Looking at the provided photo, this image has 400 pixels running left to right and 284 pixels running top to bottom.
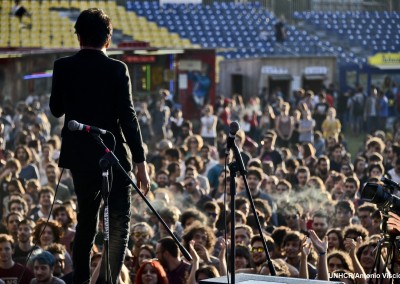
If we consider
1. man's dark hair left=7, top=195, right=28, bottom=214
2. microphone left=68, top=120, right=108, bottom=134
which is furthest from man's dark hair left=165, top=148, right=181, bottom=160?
microphone left=68, top=120, right=108, bottom=134

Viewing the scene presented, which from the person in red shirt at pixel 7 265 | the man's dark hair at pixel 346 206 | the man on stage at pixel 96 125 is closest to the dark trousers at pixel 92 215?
the man on stage at pixel 96 125

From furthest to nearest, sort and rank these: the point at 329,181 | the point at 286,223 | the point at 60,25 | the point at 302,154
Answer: the point at 60,25 → the point at 302,154 → the point at 329,181 → the point at 286,223

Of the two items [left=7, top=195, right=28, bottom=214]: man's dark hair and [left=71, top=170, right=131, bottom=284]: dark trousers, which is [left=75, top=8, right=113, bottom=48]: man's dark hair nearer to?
[left=71, top=170, right=131, bottom=284]: dark trousers

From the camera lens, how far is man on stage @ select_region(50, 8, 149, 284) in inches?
266

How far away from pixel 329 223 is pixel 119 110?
6.21 m

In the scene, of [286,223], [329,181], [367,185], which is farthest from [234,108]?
[367,185]

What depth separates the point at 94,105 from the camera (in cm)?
678

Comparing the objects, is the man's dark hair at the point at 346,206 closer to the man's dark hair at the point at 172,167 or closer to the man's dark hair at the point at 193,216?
the man's dark hair at the point at 193,216

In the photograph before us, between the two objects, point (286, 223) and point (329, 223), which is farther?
point (286, 223)

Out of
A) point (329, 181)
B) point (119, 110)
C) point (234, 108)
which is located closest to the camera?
point (119, 110)

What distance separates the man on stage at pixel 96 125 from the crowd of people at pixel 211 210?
10.9 inches

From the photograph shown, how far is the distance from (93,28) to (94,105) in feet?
1.40

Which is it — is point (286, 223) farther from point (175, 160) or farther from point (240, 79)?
point (240, 79)

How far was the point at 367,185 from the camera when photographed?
6.79 meters
